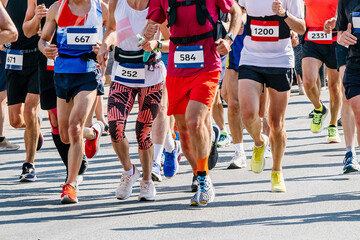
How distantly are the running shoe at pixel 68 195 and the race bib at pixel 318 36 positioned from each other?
14.6 ft

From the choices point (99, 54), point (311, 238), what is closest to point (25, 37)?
point (99, 54)

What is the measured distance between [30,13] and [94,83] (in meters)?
1.41

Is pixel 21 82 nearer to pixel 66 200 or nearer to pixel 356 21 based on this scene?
pixel 66 200

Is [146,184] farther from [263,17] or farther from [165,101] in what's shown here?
[263,17]

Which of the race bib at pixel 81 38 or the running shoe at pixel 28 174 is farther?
the running shoe at pixel 28 174

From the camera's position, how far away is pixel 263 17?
8.20 metres

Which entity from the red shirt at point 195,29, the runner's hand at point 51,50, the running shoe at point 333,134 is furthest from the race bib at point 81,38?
the running shoe at point 333,134

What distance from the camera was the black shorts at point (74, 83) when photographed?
827 cm

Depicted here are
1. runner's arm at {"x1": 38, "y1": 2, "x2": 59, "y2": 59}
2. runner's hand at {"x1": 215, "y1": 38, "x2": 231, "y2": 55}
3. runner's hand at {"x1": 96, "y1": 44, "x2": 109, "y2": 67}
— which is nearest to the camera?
runner's hand at {"x1": 215, "y1": 38, "x2": 231, "y2": 55}

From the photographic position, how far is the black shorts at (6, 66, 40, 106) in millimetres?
10008

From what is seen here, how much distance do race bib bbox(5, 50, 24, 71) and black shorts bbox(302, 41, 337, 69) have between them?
3.66m

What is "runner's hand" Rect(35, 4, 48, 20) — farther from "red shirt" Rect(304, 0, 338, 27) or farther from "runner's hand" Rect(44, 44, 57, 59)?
"red shirt" Rect(304, 0, 338, 27)

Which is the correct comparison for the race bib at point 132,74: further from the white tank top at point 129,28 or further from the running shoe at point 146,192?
the running shoe at point 146,192

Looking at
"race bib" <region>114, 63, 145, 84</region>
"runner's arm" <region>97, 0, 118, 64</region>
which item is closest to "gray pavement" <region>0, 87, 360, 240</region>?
"race bib" <region>114, 63, 145, 84</region>
